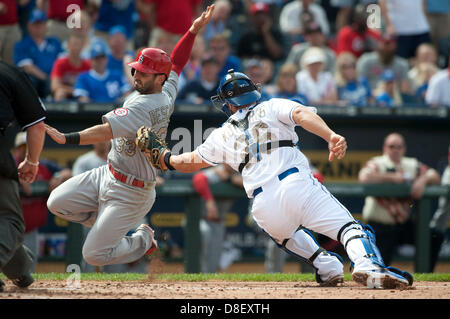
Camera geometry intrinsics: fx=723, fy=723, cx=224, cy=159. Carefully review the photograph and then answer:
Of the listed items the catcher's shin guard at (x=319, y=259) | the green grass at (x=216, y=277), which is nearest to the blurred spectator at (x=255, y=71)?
the green grass at (x=216, y=277)

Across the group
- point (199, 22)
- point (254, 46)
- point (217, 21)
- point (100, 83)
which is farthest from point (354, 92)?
point (199, 22)

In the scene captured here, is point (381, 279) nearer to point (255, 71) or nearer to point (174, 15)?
point (255, 71)

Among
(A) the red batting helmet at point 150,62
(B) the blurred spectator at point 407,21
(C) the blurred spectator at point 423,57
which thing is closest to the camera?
(A) the red batting helmet at point 150,62

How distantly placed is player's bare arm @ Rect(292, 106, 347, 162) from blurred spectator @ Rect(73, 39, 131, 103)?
457 centimetres

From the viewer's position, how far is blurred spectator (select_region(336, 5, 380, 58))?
1109 centimetres

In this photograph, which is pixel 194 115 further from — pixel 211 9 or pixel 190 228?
pixel 211 9

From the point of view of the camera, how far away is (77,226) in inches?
319

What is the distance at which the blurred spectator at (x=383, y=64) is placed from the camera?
35.1ft

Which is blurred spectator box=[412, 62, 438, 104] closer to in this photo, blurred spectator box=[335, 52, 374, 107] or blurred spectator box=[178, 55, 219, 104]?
blurred spectator box=[335, 52, 374, 107]

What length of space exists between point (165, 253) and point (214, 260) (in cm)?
65

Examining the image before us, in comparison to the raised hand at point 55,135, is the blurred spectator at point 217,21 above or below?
above

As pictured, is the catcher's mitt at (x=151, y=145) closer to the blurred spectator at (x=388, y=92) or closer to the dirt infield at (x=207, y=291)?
the dirt infield at (x=207, y=291)

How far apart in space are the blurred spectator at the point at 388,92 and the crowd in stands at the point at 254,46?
0.06 ft
